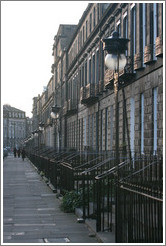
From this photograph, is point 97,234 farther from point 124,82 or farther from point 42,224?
point 124,82

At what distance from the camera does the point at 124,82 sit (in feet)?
64.5

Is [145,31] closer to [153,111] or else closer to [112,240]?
[153,111]

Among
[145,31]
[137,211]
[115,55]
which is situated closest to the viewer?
[137,211]

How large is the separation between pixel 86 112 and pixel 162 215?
89.6ft

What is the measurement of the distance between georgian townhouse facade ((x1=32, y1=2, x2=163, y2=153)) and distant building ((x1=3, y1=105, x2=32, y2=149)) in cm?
12653

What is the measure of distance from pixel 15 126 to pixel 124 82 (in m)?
159

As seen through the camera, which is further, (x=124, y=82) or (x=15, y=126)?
(x=15, y=126)

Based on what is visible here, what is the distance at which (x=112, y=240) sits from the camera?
7973 millimetres

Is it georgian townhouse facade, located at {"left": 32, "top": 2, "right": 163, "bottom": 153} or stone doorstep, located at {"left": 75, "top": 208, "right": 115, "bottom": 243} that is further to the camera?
georgian townhouse facade, located at {"left": 32, "top": 2, "right": 163, "bottom": 153}

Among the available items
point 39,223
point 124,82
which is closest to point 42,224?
point 39,223

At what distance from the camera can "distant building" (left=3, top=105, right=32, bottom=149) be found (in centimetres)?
16625

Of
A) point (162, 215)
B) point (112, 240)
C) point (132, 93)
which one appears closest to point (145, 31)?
point (132, 93)

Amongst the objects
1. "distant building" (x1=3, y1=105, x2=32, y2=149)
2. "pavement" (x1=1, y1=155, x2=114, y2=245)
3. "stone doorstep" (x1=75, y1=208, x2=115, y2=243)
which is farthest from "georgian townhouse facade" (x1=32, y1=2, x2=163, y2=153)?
"distant building" (x1=3, y1=105, x2=32, y2=149)

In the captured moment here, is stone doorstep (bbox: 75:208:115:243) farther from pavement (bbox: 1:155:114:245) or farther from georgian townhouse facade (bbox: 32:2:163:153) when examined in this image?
georgian townhouse facade (bbox: 32:2:163:153)
